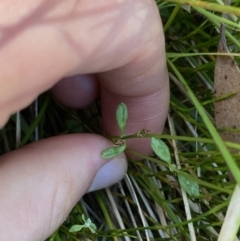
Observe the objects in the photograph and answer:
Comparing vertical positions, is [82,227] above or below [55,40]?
below

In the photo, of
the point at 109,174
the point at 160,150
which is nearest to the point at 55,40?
the point at 160,150

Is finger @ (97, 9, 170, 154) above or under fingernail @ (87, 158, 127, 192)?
above

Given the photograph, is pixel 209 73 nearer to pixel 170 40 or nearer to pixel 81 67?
pixel 170 40

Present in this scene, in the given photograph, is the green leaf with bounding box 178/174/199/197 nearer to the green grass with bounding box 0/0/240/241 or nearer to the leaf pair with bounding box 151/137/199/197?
the leaf pair with bounding box 151/137/199/197

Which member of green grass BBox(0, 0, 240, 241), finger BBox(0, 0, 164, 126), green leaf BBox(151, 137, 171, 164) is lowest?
green grass BBox(0, 0, 240, 241)

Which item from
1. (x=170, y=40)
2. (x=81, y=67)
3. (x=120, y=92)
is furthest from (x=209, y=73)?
(x=81, y=67)

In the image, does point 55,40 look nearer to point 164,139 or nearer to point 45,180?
point 45,180

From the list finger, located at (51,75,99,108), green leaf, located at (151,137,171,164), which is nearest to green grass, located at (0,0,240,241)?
finger, located at (51,75,99,108)
